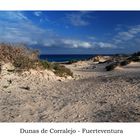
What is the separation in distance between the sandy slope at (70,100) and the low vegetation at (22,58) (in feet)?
1.95

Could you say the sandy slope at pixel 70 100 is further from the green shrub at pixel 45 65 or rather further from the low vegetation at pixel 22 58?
the green shrub at pixel 45 65

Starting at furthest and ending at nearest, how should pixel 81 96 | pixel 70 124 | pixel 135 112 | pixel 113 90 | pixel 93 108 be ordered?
pixel 113 90 < pixel 81 96 < pixel 93 108 < pixel 135 112 < pixel 70 124

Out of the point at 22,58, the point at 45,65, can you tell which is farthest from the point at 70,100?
the point at 45,65

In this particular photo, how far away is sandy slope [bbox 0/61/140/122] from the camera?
7.17 metres

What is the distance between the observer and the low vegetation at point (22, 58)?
11391 millimetres

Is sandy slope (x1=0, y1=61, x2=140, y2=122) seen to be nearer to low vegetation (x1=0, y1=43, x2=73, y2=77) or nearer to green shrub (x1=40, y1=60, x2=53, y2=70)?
low vegetation (x1=0, y1=43, x2=73, y2=77)

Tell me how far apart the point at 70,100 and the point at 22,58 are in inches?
144

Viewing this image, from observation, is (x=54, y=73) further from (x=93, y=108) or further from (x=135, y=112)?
(x=135, y=112)

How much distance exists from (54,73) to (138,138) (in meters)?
6.38

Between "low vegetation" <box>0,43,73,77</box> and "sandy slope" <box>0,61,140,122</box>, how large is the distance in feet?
1.95

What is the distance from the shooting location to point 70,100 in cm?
847

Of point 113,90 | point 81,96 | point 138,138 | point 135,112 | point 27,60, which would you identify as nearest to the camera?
point 138,138
